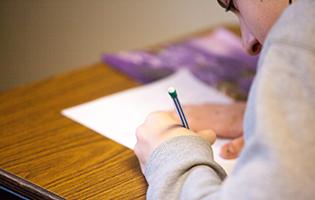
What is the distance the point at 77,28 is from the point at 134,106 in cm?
92

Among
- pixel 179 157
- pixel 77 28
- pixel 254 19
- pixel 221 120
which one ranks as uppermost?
pixel 254 19

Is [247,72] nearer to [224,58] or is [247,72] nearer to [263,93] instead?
[224,58]

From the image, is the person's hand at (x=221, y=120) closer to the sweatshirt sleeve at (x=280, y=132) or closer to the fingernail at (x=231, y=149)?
the fingernail at (x=231, y=149)

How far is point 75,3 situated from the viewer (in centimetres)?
186

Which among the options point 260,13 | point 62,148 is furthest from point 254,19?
point 62,148

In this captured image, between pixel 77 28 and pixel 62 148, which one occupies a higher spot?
pixel 62 148

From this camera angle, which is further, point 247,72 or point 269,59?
point 247,72

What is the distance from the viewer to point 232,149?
2.84ft


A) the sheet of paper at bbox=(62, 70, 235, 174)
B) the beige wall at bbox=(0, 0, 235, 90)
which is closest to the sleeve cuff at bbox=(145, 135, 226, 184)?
the sheet of paper at bbox=(62, 70, 235, 174)

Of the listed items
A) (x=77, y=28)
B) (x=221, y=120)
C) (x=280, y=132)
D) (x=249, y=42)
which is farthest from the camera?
(x=77, y=28)

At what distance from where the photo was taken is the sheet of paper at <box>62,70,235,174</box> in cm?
92

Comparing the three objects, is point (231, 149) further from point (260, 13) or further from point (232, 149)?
A: point (260, 13)

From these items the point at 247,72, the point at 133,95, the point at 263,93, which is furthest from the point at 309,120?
the point at 247,72

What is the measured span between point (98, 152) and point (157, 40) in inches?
51.2
